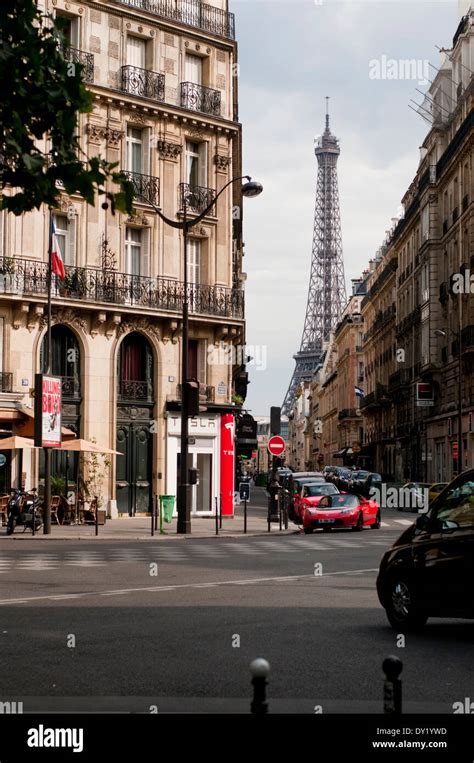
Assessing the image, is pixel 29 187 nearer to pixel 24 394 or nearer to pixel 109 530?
pixel 109 530

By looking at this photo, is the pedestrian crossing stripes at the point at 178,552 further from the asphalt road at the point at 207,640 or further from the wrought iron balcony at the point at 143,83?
the wrought iron balcony at the point at 143,83

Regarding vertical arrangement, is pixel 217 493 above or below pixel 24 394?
below

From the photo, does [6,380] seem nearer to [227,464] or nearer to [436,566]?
[227,464]

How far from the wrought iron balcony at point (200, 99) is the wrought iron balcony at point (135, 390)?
10.4 metres

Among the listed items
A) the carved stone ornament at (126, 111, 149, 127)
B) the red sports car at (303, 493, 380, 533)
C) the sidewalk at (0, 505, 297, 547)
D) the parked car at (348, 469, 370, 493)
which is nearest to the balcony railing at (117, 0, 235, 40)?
the carved stone ornament at (126, 111, 149, 127)

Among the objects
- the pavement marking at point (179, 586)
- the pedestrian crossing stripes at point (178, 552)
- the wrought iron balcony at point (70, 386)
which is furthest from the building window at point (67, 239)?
the pavement marking at point (179, 586)

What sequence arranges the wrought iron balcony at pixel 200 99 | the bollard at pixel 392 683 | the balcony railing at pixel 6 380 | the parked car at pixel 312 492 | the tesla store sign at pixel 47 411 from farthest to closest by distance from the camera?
the wrought iron balcony at pixel 200 99 < the balcony railing at pixel 6 380 < the parked car at pixel 312 492 < the tesla store sign at pixel 47 411 < the bollard at pixel 392 683

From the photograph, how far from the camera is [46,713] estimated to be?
7.07 metres

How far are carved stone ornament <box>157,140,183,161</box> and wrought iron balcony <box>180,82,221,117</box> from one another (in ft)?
5.27

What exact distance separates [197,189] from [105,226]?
14.5 feet

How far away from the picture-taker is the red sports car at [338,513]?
33.2 meters

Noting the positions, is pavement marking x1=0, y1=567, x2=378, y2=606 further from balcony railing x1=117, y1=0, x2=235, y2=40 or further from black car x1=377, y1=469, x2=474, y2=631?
balcony railing x1=117, y1=0, x2=235, y2=40

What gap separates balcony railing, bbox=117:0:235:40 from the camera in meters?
41.2

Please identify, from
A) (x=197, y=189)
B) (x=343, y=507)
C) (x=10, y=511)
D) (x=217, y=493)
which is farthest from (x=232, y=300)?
(x=10, y=511)
